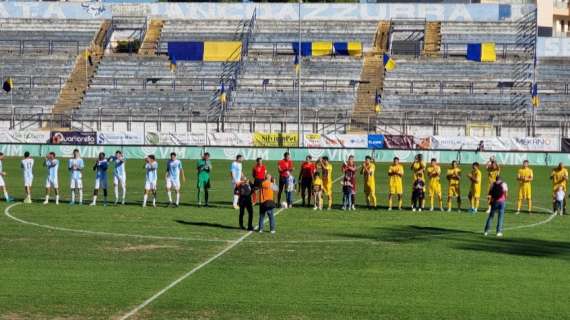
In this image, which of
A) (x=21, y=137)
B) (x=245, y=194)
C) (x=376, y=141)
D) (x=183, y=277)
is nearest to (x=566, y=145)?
(x=376, y=141)

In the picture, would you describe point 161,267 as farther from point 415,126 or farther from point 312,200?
point 415,126

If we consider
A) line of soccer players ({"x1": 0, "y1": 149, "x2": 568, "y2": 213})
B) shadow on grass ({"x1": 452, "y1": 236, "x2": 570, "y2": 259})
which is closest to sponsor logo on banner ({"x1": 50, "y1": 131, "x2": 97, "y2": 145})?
line of soccer players ({"x1": 0, "y1": 149, "x2": 568, "y2": 213})

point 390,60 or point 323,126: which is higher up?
point 390,60

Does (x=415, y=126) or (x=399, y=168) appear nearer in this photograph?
(x=399, y=168)

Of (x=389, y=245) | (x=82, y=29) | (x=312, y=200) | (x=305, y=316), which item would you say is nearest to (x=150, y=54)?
(x=82, y=29)

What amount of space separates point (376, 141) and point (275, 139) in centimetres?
733

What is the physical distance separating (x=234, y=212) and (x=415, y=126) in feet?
143

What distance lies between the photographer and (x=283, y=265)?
2539 centimetres

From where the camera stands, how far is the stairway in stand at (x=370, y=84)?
8119cm

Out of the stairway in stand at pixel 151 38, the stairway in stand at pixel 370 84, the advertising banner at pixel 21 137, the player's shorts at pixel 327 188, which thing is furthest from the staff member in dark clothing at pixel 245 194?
the stairway in stand at pixel 151 38

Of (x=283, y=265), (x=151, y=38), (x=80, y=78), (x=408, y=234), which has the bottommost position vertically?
(x=283, y=265)

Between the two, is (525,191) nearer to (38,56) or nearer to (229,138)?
(229,138)

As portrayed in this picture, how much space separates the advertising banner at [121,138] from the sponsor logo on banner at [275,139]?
8.42 metres

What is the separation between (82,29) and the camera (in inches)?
4026
